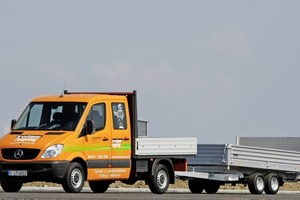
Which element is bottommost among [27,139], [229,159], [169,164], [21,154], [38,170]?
[38,170]

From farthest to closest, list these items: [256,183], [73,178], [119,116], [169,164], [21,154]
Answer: [256,183], [169,164], [119,116], [73,178], [21,154]

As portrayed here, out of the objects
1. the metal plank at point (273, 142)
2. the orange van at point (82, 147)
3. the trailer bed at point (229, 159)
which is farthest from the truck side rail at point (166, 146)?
the metal plank at point (273, 142)

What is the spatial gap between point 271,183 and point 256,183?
777 millimetres

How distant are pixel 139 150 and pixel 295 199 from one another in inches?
184

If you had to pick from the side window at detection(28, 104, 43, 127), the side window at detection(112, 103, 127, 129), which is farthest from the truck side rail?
the side window at detection(28, 104, 43, 127)

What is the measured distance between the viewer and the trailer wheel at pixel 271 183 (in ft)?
105

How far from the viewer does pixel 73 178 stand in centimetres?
2580

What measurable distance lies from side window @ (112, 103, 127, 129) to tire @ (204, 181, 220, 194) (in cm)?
598

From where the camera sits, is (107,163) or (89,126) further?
(107,163)

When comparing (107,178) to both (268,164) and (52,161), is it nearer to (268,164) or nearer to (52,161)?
(52,161)

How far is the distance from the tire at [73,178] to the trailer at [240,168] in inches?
159

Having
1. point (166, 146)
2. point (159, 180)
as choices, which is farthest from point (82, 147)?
point (166, 146)

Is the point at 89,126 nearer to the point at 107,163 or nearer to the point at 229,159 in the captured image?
the point at 107,163

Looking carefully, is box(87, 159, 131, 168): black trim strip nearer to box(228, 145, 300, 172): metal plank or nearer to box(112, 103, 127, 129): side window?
box(112, 103, 127, 129): side window
